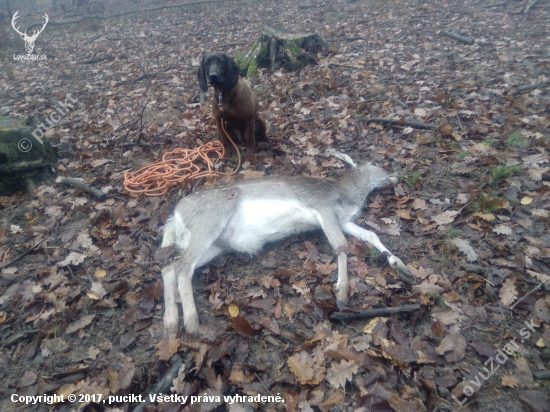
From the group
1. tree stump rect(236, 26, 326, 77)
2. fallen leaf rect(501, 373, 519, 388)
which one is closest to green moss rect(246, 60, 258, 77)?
tree stump rect(236, 26, 326, 77)

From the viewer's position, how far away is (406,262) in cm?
377

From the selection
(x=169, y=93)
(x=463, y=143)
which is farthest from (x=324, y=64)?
(x=463, y=143)

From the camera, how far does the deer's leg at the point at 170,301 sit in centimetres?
324

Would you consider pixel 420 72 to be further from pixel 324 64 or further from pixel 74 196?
pixel 74 196

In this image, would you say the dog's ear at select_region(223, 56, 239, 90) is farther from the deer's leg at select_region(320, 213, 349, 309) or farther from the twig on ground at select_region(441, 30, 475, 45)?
the twig on ground at select_region(441, 30, 475, 45)

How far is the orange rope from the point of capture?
5254 millimetres

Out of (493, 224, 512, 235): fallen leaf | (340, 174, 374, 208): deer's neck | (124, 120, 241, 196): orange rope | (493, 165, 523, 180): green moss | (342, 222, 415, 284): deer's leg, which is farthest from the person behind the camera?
(124, 120, 241, 196): orange rope

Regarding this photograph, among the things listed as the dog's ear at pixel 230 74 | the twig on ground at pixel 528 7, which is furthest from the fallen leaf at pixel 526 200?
the twig on ground at pixel 528 7

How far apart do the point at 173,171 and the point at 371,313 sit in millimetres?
3799

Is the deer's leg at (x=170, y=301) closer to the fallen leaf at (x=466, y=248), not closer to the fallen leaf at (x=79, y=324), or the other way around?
the fallen leaf at (x=79, y=324)

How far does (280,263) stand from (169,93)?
6250mm

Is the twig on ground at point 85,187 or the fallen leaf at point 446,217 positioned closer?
the fallen leaf at point 446,217

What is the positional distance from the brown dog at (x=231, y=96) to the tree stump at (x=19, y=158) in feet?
9.33

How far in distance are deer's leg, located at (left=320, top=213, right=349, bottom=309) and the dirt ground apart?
12 centimetres
